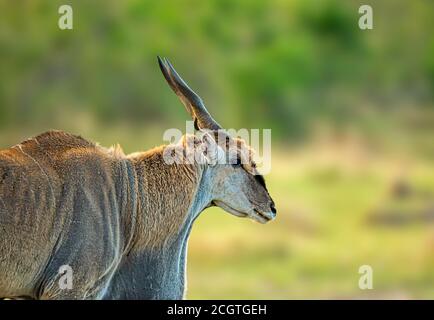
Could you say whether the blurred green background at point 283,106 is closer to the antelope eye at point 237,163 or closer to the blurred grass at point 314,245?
the blurred grass at point 314,245

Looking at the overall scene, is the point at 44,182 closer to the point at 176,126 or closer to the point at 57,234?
the point at 57,234

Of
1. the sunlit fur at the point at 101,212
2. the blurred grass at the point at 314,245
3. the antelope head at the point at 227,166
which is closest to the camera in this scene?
the sunlit fur at the point at 101,212

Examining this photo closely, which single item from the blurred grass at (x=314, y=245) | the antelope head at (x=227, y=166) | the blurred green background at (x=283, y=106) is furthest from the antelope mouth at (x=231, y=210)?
the blurred green background at (x=283, y=106)

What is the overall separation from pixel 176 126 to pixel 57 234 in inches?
430

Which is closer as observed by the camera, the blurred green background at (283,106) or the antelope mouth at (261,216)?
the antelope mouth at (261,216)

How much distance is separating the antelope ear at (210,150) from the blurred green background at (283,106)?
5.64m

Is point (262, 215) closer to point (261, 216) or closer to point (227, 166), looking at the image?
point (261, 216)

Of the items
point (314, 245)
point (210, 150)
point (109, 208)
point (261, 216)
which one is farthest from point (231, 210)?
point (314, 245)

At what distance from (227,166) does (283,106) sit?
1304 centimetres

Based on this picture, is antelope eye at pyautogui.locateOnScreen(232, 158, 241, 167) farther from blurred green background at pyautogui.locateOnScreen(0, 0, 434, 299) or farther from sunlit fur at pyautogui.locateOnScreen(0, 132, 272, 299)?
blurred green background at pyautogui.locateOnScreen(0, 0, 434, 299)

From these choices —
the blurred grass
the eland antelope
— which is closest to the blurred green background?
the blurred grass

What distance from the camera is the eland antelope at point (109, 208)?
580cm

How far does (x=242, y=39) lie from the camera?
21141 millimetres
